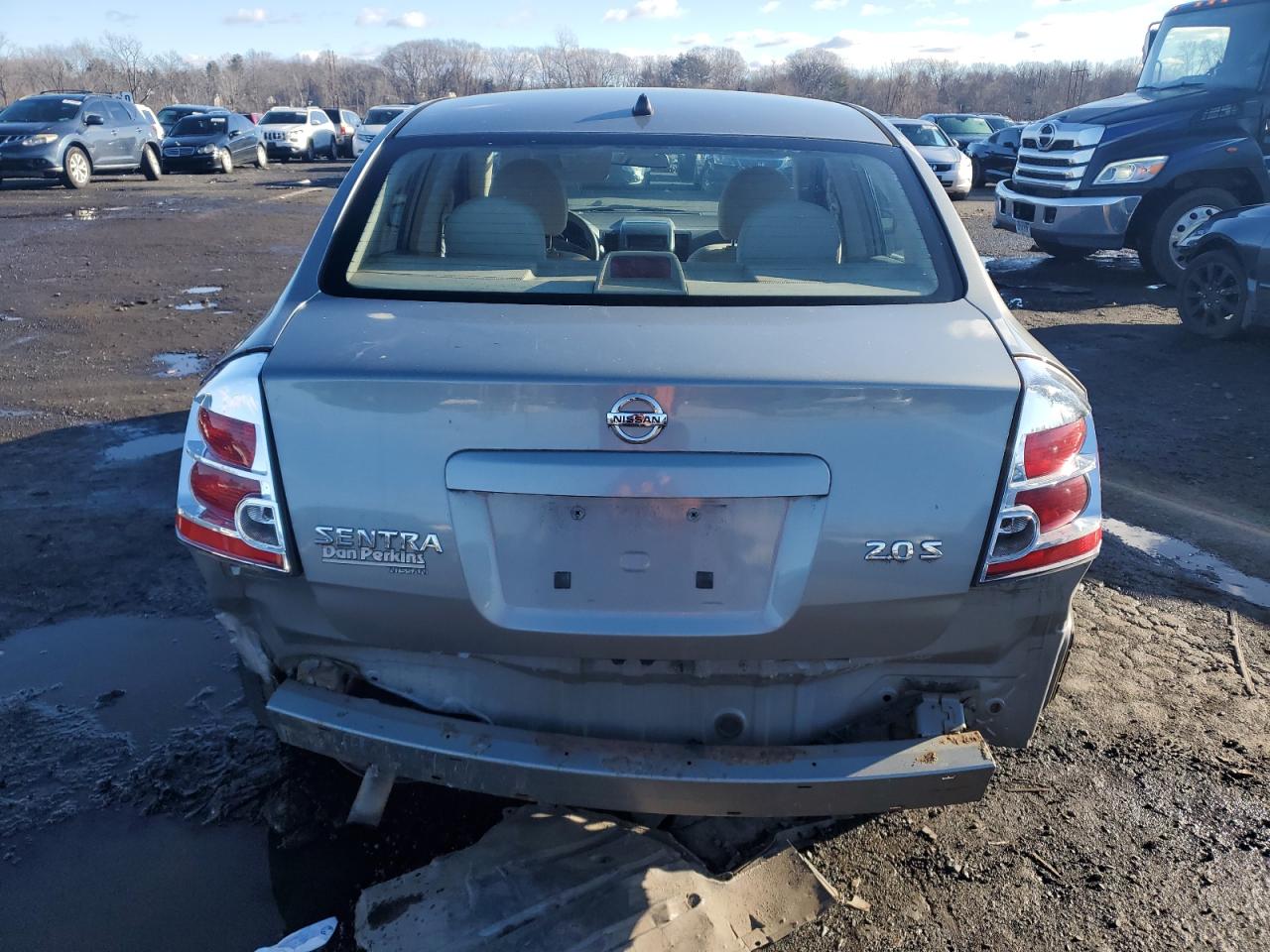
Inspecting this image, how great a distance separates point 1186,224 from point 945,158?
29.9 feet

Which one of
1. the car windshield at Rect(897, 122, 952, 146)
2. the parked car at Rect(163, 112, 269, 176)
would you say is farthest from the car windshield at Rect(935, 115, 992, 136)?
the parked car at Rect(163, 112, 269, 176)

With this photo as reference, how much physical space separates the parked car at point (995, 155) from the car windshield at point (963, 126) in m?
1.14

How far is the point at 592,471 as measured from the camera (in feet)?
6.46

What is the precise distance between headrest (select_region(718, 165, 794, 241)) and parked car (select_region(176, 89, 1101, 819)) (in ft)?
3.30

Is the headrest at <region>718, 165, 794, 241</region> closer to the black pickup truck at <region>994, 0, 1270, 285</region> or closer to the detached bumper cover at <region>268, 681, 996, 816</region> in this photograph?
the detached bumper cover at <region>268, 681, 996, 816</region>

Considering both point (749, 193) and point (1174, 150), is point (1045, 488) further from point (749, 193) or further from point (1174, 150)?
point (1174, 150)

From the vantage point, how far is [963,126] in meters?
24.7

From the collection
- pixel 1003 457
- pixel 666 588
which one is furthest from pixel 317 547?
pixel 1003 457

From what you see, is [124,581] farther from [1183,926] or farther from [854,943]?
[1183,926]

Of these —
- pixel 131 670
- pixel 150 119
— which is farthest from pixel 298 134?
pixel 131 670

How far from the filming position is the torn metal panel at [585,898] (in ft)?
7.41

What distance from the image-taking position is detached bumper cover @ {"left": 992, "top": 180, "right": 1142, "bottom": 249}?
10.8 m

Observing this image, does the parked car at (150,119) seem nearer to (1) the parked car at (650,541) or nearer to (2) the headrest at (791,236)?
(2) the headrest at (791,236)

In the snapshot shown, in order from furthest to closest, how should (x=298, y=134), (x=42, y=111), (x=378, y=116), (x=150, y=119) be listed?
(x=298, y=134)
(x=378, y=116)
(x=150, y=119)
(x=42, y=111)
